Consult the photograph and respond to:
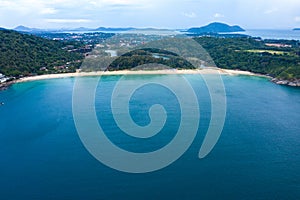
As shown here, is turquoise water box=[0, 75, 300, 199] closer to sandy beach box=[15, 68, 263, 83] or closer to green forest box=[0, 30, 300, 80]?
sandy beach box=[15, 68, 263, 83]

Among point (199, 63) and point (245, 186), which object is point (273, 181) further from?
point (199, 63)

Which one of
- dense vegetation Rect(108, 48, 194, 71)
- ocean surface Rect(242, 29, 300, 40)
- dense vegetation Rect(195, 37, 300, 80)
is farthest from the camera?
ocean surface Rect(242, 29, 300, 40)

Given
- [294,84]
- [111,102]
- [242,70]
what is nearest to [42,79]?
[111,102]

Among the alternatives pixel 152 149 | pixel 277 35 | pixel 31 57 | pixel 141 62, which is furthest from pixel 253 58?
pixel 277 35

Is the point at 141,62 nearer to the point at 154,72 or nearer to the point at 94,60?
the point at 154,72

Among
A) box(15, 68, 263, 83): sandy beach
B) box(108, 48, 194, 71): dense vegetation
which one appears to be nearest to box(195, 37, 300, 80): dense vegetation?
box(15, 68, 263, 83): sandy beach
